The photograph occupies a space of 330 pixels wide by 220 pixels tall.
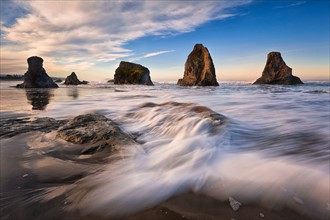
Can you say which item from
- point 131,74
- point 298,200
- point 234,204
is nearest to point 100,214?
point 234,204

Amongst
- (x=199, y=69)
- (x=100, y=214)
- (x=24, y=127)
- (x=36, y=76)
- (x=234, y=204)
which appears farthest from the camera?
(x=199, y=69)

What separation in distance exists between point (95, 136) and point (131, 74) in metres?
57.1

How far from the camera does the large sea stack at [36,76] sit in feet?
99.1

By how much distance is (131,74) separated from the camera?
59.2 m

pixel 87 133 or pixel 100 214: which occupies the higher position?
pixel 87 133

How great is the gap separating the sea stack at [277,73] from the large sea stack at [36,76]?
174 feet

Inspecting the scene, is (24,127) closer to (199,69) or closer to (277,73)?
(199,69)

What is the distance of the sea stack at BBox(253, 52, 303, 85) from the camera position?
2215 inches

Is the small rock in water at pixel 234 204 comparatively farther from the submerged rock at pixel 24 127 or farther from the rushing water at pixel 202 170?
the submerged rock at pixel 24 127

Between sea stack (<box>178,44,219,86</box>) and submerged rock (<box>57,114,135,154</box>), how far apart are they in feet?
140

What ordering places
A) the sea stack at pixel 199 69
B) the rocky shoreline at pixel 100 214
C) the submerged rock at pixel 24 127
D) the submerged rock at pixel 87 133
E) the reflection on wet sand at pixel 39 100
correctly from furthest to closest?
the sea stack at pixel 199 69
the reflection on wet sand at pixel 39 100
the submerged rock at pixel 24 127
the submerged rock at pixel 87 133
the rocky shoreline at pixel 100 214

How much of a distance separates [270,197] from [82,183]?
76.5 inches

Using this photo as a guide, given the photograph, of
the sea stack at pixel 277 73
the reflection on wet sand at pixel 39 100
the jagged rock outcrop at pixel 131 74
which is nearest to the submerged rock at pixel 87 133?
the reflection on wet sand at pixel 39 100

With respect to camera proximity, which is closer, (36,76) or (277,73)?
(36,76)
